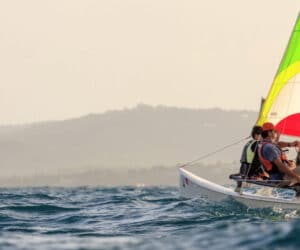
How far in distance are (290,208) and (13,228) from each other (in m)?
5.77

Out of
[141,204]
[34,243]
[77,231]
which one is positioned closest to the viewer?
[34,243]

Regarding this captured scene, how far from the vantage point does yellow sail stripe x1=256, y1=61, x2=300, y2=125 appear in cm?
2189

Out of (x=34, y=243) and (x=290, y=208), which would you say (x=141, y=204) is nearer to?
(x=290, y=208)

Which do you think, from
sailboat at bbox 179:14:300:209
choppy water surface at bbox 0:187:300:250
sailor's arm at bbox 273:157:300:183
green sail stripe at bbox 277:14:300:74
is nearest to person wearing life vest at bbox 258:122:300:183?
sailor's arm at bbox 273:157:300:183

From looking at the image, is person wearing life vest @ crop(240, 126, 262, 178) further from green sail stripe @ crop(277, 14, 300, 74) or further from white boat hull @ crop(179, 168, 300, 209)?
green sail stripe @ crop(277, 14, 300, 74)

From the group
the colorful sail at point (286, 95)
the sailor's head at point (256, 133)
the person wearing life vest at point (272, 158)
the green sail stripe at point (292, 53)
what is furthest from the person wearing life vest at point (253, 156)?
the green sail stripe at point (292, 53)

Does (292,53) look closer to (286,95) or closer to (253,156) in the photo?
(286,95)

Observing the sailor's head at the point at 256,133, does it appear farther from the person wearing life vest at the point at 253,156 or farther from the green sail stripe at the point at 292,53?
the green sail stripe at the point at 292,53

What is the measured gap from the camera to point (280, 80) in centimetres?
2198

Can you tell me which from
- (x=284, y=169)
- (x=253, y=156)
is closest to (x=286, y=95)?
(x=253, y=156)

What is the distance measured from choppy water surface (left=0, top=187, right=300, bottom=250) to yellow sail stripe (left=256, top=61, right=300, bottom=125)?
2840 millimetres

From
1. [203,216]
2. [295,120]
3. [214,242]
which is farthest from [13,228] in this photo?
[295,120]

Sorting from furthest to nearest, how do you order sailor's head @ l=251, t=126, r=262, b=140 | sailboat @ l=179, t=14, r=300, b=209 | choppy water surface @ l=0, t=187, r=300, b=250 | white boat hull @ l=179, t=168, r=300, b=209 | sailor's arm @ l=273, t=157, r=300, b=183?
sailboat @ l=179, t=14, r=300, b=209 → sailor's head @ l=251, t=126, r=262, b=140 → sailor's arm @ l=273, t=157, r=300, b=183 → white boat hull @ l=179, t=168, r=300, b=209 → choppy water surface @ l=0, t=187, r=300, b=250

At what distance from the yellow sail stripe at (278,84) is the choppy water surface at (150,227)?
112 inches
